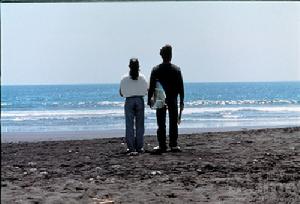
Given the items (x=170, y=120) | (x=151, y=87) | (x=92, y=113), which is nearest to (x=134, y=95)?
(x=151, y=87)

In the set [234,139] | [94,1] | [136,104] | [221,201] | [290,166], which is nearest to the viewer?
[94,1]

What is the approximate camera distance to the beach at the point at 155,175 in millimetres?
4160

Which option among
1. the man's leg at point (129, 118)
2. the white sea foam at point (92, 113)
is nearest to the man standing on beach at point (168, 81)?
the man's leg at point (129, 118)

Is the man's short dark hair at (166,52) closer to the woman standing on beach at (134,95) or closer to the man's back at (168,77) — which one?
the man's back at (168,77)

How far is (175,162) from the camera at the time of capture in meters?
5.64

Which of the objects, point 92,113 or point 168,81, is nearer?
point 168,81

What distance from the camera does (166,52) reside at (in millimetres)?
5988

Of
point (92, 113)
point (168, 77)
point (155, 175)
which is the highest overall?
point (168, 77)

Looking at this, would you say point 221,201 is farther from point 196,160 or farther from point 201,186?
point 196,160

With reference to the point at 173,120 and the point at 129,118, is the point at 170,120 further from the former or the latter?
the point at 129,118

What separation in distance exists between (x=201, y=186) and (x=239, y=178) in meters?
0.49

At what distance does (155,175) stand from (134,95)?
1.32 meters

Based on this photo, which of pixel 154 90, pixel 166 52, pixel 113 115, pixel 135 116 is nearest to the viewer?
pixel 166 52

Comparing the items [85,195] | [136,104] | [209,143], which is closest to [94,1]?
[85,195]
